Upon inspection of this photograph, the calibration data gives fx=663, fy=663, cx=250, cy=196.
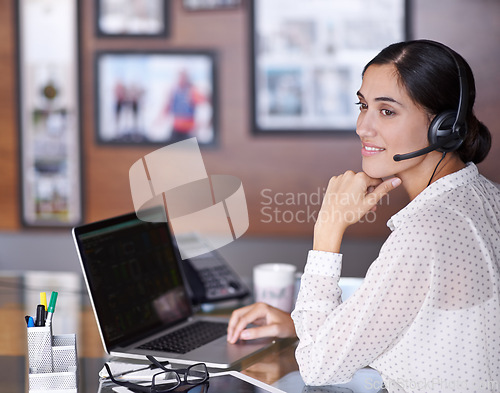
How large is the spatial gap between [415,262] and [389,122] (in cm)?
32

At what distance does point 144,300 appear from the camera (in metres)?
1.52

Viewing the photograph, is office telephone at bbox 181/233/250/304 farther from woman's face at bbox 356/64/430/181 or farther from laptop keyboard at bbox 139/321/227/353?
woman's face at bbox 356/64/430/181

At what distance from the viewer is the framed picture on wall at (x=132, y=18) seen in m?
3.09

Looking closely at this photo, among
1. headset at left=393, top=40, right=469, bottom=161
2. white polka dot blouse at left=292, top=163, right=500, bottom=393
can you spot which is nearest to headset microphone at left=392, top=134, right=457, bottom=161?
headset at left=393, top=40, right=469, bottom=161

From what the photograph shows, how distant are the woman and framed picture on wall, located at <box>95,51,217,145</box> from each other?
72.6 inches

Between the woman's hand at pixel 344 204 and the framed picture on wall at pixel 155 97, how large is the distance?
6.01 feet

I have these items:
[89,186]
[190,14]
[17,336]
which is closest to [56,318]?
[17,336]

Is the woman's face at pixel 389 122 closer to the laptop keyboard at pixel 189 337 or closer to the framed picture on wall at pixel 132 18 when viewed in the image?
the laptop keyboard at pixel 189 337

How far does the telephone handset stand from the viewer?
1802mm

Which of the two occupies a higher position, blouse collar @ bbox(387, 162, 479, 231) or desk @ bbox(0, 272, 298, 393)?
blouse collar @ bbox(387, 162, 479, 231)

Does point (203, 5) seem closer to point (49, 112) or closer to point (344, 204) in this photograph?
point (49, 112)

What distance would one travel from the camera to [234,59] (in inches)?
122

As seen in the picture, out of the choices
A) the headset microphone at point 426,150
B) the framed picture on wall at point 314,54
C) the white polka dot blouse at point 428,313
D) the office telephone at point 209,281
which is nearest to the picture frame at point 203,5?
the framed picture on wall at point 314,54

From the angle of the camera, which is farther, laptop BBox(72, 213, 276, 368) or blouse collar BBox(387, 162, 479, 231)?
laptop BBox(72, 213, 276, 368)
